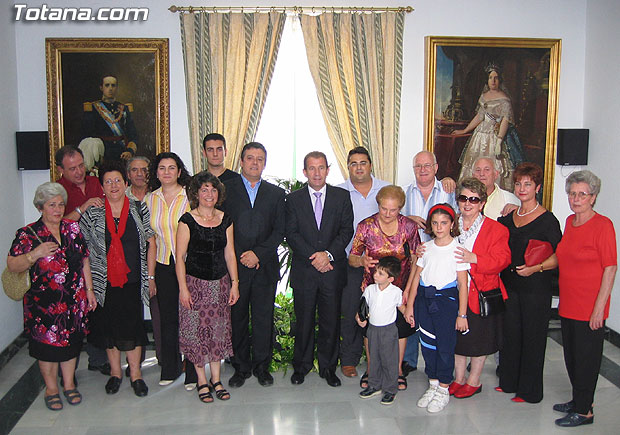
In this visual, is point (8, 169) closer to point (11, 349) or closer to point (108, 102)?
point (108, 102)

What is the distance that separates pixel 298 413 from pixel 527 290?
1.82 metres

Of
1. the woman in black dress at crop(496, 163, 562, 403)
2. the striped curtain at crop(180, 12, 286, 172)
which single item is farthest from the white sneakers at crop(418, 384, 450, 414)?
the striped curtain at crop(180, 12, 286, 172)

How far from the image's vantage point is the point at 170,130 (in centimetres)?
556

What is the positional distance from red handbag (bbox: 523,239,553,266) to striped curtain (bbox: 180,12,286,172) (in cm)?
296

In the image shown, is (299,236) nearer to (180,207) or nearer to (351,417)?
(180,207)

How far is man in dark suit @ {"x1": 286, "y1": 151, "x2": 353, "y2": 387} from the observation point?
4.10 metres

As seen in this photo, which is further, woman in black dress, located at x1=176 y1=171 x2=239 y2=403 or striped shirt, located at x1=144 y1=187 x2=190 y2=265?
striped shirt, located at x1=144 y1=187 x2=190 y2=265

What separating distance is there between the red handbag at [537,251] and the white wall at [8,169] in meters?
4.39

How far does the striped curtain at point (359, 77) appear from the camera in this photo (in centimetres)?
551

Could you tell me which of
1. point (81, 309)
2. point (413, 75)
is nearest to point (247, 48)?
point (413, 75)

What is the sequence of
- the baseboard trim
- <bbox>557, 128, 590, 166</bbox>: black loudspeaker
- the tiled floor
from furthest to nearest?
<bbox>557, 128, 590, 166</bbox>: black loudspeaker < the baseboard trim < the tiled floor

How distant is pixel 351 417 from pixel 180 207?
6.34ft

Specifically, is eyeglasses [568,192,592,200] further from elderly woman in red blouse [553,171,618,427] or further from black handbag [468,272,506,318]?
black handbag [468,272,506,318]

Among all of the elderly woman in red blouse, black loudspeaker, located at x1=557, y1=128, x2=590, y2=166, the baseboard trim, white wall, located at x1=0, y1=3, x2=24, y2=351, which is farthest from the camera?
black loudspeaker, located at x1=557, y1=128, x2=590, y2=166
